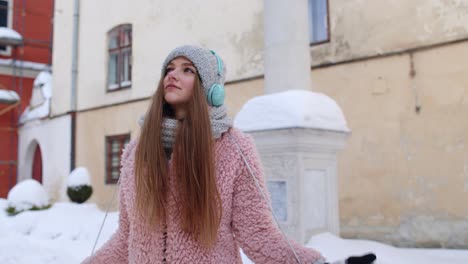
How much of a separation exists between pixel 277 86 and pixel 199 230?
3.94m

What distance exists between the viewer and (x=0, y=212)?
9.60m

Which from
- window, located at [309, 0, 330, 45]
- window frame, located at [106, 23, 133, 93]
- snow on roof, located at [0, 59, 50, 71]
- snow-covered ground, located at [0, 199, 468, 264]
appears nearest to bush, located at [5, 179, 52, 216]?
snow-covered ground, located at [0, 199, 468, 264]

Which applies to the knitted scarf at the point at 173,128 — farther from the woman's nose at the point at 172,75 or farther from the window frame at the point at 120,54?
the window frame at the point at 120,54

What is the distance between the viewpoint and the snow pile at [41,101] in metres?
13.9

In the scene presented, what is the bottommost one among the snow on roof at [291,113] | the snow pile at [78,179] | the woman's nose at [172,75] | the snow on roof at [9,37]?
the snow pile at [78,179]

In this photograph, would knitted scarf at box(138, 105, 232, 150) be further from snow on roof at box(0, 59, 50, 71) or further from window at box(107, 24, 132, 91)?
snow on roof at box(0, 59, 50, 71)

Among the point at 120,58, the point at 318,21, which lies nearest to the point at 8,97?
the point at 120,58

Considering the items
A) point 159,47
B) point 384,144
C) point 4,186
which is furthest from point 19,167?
point 384,144

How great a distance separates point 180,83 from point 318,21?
727cm

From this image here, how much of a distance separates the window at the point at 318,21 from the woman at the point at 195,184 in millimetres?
6996

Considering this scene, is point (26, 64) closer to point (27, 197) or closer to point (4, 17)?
point (4, 17)

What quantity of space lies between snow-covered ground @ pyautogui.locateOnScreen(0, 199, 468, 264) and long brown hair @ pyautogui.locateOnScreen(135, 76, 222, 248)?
9.45ft

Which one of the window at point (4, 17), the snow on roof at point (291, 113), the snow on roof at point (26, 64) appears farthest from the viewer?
the window at point (4, 17)

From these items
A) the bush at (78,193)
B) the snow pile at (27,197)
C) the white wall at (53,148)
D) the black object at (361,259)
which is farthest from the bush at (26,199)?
the black object at (361,259)
